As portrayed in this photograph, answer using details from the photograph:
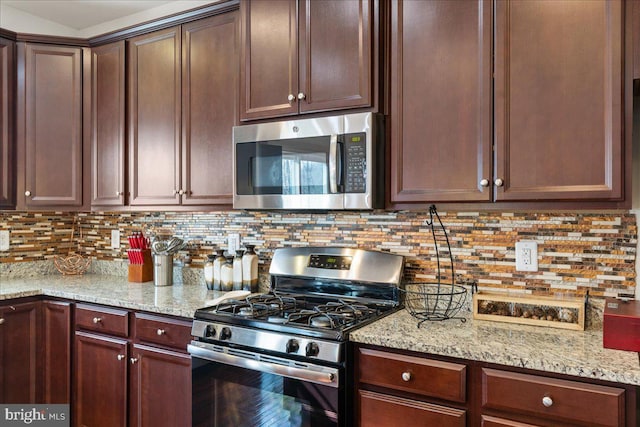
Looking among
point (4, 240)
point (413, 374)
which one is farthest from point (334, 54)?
point (4, 240)

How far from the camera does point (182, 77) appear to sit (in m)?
2.57

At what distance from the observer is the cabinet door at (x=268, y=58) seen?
84.1 inches

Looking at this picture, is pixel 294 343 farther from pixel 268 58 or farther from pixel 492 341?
pixel 268 58

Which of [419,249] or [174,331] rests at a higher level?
[419,249]

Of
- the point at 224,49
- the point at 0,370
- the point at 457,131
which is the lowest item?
the point at 0,370

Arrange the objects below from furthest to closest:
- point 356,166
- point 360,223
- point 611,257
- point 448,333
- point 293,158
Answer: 1. point 360,223
2. point 293,158
3. point 356,166
4. point 611,257
5. point 448,333

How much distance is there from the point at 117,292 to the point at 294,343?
50.5 inches

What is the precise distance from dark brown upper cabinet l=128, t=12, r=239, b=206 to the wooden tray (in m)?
1.31

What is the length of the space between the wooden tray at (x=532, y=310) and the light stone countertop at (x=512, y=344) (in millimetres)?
31

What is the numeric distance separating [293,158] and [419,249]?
72 cm

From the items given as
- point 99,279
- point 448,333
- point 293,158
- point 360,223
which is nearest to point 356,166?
point 293,158

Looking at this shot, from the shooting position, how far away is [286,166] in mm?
2139

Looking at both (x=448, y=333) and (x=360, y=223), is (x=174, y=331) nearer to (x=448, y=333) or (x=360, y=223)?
(x=360, y=223)

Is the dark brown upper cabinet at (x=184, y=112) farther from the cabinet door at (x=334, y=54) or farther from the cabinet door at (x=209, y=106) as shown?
the cabinet door at (x=334, y=54)
